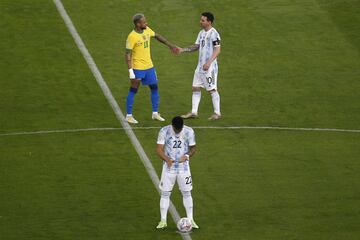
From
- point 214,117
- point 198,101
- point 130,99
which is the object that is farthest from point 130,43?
point 214,117

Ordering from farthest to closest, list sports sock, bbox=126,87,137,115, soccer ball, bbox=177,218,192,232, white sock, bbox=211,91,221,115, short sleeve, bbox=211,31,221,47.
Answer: white sock, bbox=211,91,221,115 < short sleeve, bbox=211,31,221,47 < sports sock, bbox=126,87,137,115 < soccer ball, bbox=177,218,192,232

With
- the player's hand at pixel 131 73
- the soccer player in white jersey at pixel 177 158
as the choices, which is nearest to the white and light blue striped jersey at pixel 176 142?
the soccer player in white jersey at pixel 177 158

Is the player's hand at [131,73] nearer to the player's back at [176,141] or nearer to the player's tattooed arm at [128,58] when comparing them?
the player's tattooed arm at [128,58]

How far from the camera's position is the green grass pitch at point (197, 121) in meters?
21.7

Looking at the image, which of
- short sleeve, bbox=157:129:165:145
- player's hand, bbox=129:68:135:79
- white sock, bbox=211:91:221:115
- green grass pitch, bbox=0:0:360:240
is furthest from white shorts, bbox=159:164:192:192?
white sock, bbox=211:91:221:115

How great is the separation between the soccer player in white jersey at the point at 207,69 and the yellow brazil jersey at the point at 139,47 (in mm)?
856

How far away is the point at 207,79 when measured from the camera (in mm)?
27141

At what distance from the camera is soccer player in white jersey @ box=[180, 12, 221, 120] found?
1061 inches

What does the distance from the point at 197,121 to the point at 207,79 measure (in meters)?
0.94

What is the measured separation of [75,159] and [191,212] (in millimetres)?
4353

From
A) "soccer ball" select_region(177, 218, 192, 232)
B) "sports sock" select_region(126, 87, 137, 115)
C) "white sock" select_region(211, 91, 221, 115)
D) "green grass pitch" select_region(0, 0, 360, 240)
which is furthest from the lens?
"white sock" select_region(211, 91, 221, 115)

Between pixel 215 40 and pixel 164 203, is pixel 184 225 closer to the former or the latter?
pixel 164 203

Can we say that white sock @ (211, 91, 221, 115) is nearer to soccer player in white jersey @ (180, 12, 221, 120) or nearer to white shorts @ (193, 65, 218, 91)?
soccer player in white jersey @ (180, 12, 221, 120)

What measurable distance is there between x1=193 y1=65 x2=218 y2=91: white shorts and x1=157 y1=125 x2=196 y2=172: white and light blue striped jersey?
20.1 feet
